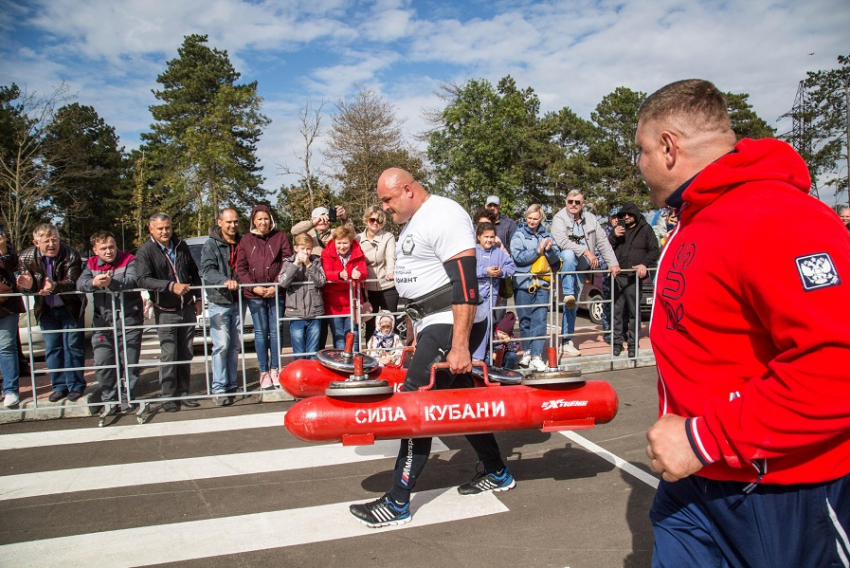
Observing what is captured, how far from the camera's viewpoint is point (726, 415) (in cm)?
157

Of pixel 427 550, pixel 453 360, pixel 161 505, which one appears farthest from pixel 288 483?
pixel 453 360

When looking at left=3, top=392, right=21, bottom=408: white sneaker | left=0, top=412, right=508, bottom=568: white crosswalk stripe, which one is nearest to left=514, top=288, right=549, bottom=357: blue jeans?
left=0, top=412, right=508, bottom=568: white crosswalk stripe

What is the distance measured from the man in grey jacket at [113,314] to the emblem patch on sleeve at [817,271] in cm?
693

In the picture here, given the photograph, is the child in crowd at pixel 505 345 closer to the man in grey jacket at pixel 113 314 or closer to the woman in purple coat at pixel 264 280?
the woman in purple coat at pixel 264 280

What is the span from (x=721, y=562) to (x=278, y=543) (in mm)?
2889

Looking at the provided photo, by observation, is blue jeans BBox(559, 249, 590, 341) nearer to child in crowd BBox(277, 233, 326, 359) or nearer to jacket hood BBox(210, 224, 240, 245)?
child in crowd BBox(277, 233, 326, 359)

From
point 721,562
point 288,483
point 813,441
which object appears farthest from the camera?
Result: point 288,483

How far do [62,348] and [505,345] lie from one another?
5978 millimetres

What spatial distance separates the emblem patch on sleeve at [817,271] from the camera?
1427 millimetres

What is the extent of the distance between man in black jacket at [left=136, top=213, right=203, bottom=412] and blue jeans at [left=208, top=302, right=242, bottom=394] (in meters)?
0.29

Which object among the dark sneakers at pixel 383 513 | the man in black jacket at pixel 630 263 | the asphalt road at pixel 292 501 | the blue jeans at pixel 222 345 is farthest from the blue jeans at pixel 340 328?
the man in black jacket at pixel 630 263

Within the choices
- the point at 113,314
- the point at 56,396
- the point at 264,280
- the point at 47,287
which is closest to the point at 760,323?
the point at 264,280

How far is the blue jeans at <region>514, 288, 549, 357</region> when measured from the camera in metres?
8.34

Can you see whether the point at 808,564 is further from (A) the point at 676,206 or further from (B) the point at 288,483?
(B) the point at 288,483
